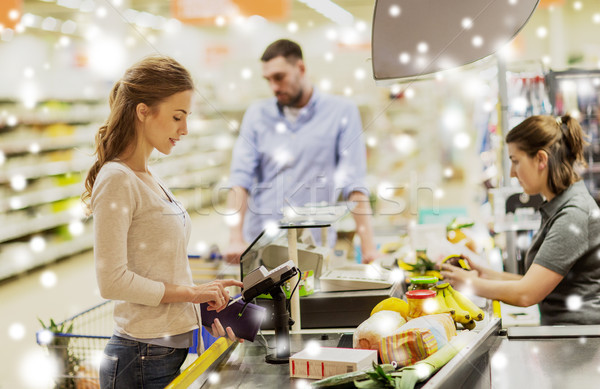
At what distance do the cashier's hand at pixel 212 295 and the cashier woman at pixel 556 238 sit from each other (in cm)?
90

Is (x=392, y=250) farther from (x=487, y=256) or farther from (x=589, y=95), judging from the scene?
(x=589, y=95)

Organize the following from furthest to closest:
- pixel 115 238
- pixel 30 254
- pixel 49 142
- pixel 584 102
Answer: pixel 49 142 < pixel 30 254 < pixel 584 102 < pixel 115 238

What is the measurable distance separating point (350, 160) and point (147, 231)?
2.14 metres

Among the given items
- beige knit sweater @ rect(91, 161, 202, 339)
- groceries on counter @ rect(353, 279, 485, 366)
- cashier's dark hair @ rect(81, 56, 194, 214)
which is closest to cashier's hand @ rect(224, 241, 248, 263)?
groceries on counter @ rect(353, 279, 485, 366)

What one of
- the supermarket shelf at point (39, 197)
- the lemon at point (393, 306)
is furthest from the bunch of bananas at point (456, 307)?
the supermarket shelf at point (39, 197)

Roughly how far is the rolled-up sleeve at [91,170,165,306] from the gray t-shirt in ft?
4.49

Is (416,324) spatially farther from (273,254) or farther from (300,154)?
(300,154)

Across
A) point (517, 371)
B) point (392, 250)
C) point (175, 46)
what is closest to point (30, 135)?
point (175, 46)

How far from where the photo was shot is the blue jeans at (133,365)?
153cm

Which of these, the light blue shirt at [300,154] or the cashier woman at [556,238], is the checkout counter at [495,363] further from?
the light blue shirt at [300,154]

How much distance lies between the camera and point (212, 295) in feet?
5.12

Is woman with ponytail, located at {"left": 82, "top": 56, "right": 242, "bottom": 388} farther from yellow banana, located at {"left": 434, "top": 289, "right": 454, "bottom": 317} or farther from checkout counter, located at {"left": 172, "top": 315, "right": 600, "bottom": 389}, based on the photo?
yellow banana, located at {"left": 434, "top": 289, "right": 454, "bottom": 317}

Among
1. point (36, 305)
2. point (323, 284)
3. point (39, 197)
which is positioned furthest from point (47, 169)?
point (323, 284)

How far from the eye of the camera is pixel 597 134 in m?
4.38
